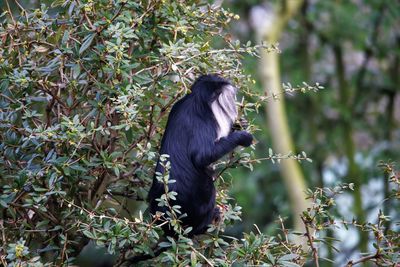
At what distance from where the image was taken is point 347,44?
28.7 ft

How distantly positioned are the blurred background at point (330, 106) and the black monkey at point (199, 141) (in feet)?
12.6

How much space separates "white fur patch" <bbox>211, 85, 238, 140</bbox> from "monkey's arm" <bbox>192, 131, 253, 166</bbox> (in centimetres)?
6

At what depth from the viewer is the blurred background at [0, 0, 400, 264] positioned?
7449 mm

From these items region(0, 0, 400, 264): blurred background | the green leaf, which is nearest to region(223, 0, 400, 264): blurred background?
region(0, 0, 400, 264): blurred background

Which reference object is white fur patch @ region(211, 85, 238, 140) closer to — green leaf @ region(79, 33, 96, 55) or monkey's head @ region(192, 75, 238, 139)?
monkey's head @ region(192, 75, 238, 139)

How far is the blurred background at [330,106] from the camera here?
293 inches

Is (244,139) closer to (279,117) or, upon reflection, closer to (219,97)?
(219,97)

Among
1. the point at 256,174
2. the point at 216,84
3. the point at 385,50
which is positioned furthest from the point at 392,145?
the point at 216,84

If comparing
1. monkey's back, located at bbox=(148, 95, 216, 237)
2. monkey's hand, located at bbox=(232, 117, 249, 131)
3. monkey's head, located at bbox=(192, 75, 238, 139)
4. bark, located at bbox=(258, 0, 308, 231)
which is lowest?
monkey's back, located at bbox=(148, 95, 216, 237)

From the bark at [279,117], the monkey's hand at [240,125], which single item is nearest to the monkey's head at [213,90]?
the monkey's hand at [240,125]

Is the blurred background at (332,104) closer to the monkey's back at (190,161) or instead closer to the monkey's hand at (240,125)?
the monkey's hand at (240,125)

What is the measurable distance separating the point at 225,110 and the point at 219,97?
0.26 ft

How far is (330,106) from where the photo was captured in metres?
8.12

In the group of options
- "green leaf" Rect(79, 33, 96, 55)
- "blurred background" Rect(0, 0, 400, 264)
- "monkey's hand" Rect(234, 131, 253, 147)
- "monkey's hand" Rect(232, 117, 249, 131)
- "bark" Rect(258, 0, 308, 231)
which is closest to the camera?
"green leaf" Rect(79, 33, 96, 55)
